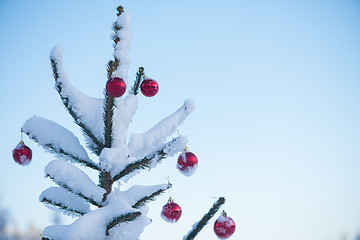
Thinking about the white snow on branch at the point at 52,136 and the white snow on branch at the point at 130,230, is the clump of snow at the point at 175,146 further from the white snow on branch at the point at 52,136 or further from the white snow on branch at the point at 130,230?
the white snow on branch at the point at 52,136

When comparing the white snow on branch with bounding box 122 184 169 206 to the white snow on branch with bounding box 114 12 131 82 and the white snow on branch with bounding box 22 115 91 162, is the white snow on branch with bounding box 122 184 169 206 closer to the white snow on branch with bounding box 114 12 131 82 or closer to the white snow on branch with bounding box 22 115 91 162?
the white snow on branch with bounding box 22 115 91 162

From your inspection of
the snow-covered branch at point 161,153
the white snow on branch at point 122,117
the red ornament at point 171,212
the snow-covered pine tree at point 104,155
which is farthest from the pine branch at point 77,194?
the red ornament at point 171,212

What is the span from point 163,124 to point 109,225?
90cm

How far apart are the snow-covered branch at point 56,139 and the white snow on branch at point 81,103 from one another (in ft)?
0.57

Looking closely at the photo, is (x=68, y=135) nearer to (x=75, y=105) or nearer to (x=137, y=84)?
(x=75, y=105)

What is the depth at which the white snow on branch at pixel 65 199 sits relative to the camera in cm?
184

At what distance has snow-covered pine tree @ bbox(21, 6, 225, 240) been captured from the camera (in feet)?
5.57

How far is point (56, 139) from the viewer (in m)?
1.95

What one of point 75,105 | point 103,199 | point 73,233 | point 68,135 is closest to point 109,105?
point 75,105

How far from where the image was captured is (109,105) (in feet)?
6.13

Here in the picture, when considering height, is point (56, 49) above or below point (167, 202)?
above

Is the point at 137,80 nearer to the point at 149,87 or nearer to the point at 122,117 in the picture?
the point at 149,87

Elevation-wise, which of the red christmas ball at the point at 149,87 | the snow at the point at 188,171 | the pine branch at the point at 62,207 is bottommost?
the pine branch at the point at 62,207

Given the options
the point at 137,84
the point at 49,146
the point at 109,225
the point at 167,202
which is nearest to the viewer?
the point at 109,225
